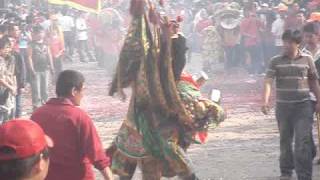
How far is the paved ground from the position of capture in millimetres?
7541

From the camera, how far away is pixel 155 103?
5816 millimetres

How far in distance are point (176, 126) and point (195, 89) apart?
0.39m

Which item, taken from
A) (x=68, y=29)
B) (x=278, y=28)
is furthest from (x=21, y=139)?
(x=68, y=29)

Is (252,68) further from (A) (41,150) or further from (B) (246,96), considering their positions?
(A) (41,150)

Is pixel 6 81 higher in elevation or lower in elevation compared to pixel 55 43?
higher

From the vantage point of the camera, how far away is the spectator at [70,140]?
4.20 metres

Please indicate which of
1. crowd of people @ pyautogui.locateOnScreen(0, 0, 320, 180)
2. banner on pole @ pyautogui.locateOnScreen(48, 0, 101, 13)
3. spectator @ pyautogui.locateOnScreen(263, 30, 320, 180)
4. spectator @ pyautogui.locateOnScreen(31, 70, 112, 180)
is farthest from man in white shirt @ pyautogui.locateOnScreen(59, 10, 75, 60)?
spectator @ pyautogui.locateOnScreen(31, 70, 112, 180)

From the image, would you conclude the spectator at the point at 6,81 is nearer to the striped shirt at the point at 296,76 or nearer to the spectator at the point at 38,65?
the spectator at the point at 38,65

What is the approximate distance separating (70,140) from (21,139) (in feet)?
5.01

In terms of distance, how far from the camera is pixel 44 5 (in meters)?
26.6

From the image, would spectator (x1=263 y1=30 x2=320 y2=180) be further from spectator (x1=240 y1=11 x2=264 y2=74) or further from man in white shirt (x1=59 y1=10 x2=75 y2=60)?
man in white shirt (x1=59 y1=10 x2=75 y2=60)

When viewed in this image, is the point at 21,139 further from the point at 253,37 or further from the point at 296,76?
the point at 253,37

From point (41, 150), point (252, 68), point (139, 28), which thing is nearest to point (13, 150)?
point (41, 150)

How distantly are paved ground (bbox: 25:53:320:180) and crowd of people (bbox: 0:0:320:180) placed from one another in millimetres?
762
